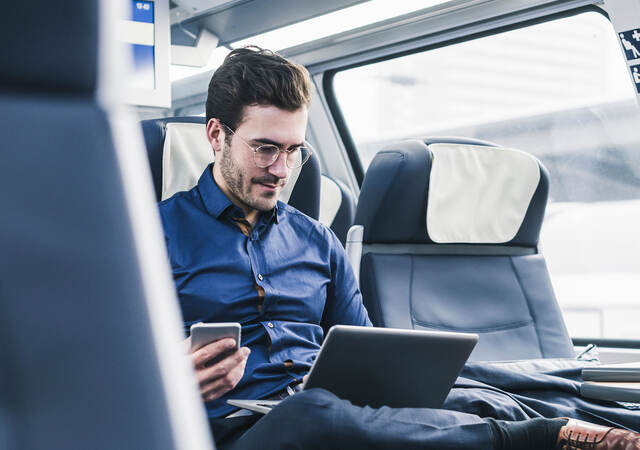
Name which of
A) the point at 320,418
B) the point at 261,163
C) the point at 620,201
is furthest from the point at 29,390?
the point at 620,201

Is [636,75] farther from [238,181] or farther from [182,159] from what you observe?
[182,159]

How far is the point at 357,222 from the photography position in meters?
2.07

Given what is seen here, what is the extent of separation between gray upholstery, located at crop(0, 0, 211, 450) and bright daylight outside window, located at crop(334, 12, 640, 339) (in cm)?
265

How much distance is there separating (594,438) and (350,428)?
486 millimetres

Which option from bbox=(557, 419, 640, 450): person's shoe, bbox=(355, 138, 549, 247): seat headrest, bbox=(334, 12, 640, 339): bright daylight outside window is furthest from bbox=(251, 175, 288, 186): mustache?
bbox=(334, 12, 640, 339): bright daylight outside window

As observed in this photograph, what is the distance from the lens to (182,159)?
1797 millimetres

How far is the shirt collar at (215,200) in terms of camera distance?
5.35ft

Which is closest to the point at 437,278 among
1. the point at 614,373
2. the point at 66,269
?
the point at 614,373

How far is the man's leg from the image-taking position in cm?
114

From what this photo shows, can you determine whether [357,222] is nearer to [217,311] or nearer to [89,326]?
[217,311]

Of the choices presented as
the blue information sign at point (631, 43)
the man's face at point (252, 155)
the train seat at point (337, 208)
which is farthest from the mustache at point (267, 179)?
the train seat at point (337, 208)

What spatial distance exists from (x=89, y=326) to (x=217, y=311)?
52.1 inches

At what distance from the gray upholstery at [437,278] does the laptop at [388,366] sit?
0.65m

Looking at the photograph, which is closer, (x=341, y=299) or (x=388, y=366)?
(x=388, y=366)
